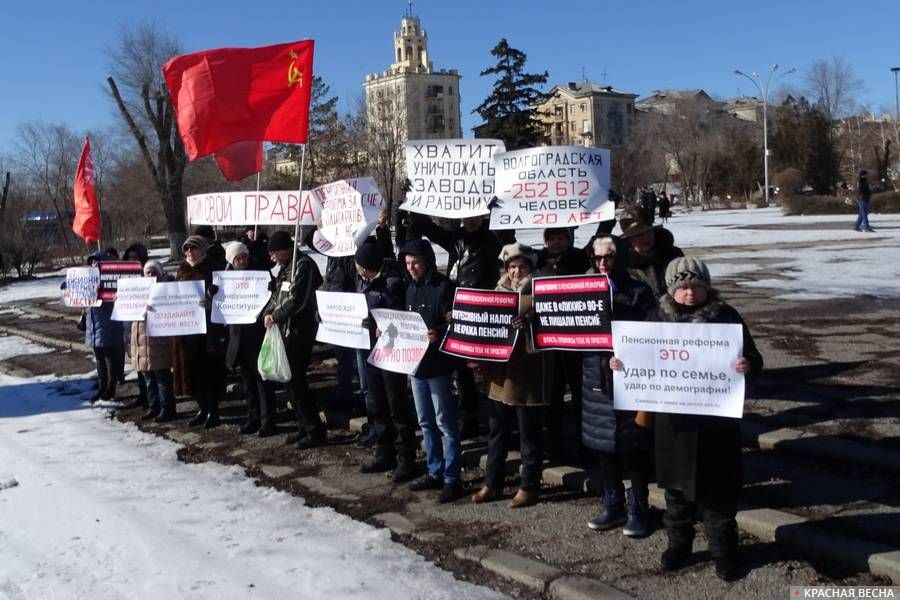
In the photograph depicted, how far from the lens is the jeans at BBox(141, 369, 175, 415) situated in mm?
9180

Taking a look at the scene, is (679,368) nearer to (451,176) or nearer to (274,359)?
(451,176)

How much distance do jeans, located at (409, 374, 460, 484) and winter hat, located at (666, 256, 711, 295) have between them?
2.12 meters

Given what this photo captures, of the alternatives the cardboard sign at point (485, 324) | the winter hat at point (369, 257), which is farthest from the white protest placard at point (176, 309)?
the cardboard sign at point (485, 324)

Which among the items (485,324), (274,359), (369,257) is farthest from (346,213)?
(485,324)

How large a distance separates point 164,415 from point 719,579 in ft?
21.3

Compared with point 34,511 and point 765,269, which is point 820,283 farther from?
point 34,511

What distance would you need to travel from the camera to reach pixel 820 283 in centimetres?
1440

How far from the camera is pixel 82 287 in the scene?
1008 cm

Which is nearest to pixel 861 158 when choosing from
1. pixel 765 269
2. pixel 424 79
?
pixel 424 79

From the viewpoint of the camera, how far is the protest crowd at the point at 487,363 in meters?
4.62

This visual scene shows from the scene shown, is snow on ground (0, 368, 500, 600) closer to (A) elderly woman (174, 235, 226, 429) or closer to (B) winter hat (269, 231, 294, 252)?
(A) elderly woman (174, 235, 226, 429)

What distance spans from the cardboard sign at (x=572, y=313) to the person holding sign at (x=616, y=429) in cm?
8

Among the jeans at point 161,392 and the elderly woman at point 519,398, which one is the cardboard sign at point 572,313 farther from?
the jeans at point 161,392

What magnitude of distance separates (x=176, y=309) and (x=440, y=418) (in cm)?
387
